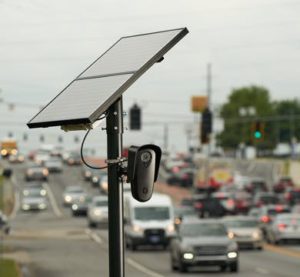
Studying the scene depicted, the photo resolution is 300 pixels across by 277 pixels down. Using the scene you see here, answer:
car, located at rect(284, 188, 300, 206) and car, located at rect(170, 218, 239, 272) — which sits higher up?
car, located at rect(170, 218, 239, 272)

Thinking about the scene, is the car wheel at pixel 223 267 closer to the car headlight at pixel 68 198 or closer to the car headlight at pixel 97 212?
the car headlight at pixel 97 212

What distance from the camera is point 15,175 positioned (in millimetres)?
130000

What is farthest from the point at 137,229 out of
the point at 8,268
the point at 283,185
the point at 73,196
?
the point at 283,185

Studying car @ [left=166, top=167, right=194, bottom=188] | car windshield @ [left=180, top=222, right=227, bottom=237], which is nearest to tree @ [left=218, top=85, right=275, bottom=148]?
car @ [left=166, top=167, right=194, bottom=188]

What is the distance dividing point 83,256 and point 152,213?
273 inches

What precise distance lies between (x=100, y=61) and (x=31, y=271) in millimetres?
27459

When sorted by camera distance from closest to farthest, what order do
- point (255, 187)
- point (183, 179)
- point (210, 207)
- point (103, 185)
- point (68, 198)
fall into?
1. point (210, 207)
2. point (68, 198)
3. point (103, 185)
4. point (255, 187)
5. point (183, 179)

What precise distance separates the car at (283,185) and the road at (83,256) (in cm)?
2925

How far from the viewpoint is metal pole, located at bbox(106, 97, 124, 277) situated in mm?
9414

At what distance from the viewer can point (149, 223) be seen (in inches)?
2026

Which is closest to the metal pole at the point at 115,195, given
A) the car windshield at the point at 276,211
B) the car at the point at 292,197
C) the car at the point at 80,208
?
the car windshield at the point at 276,211

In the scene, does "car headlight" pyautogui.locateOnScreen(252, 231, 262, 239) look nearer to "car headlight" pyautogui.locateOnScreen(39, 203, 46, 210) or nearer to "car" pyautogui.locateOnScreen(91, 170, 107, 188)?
"car headlight" pyautogui.locateOnScreen(39, 203, 46, 210)

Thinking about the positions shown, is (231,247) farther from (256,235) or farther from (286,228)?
(286,228)

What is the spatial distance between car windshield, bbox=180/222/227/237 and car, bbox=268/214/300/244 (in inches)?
542
